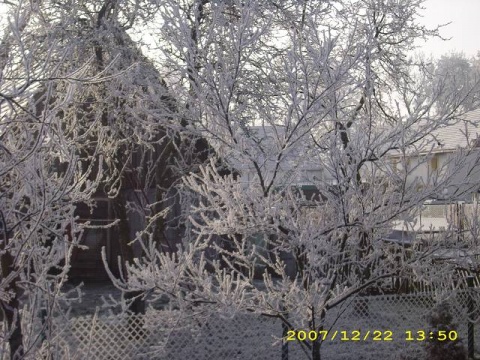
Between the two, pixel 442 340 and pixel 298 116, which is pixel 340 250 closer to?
pixel 298 116

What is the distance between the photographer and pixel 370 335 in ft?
24.4

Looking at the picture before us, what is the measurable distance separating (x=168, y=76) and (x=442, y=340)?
394 cm

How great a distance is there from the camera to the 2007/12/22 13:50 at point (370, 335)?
15.8 feet

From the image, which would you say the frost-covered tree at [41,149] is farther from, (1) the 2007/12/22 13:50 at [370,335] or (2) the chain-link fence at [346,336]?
(2) the chain-link fence at [346,336]

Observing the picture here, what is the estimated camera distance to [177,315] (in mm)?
4629

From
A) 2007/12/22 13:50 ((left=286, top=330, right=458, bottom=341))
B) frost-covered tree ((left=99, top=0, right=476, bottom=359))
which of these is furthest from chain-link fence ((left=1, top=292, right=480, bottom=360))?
frost-covered tree ((left=99, top=0, right=476, bottom=359))

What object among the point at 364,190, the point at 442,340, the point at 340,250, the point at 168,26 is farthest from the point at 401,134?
the point at 442,340

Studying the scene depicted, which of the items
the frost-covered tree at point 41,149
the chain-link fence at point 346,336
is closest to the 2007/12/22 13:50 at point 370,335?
the chain-link fence at point 346,336

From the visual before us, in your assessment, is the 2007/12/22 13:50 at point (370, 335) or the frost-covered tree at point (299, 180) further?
the 2007/12/22 13:50 at point (370, 335)

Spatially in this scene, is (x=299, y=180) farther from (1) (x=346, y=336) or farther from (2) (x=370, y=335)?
(2) (x=370, y=335)

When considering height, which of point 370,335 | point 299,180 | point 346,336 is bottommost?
point 370,335

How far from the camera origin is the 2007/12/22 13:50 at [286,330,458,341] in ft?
15.8

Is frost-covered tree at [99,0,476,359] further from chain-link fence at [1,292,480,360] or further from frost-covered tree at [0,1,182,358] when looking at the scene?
chain-link fence at [1,292,480,360]

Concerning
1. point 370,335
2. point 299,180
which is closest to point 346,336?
point 370,335
